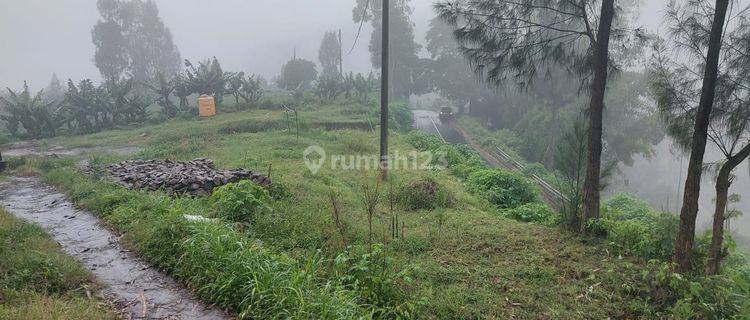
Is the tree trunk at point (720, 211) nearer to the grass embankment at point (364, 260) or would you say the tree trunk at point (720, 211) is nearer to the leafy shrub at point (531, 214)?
the grass embankment at point (364, 260)

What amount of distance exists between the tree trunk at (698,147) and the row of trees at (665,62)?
11mm

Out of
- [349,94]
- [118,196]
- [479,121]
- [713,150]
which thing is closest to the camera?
[713,150]

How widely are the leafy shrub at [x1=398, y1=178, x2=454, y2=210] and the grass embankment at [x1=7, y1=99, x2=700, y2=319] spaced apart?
0.12 metres

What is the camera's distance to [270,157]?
14938 millimetres

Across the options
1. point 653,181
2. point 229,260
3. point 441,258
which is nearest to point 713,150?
point 441,258

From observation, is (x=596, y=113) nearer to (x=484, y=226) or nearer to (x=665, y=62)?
(x=665, y=62)

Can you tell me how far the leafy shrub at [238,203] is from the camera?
7375 millimetres

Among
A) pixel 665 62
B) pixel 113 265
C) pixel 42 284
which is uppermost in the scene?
pixel 665 62

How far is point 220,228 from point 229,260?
1.11 metres

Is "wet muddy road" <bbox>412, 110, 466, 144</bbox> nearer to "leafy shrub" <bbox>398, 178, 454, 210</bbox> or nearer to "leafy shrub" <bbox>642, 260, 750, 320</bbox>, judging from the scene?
"leafy shrub" <bbox>398, 178, 454, 210</bbox>

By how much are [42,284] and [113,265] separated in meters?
0.96

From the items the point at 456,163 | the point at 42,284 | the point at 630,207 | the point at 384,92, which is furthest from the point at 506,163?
the point at 42,284

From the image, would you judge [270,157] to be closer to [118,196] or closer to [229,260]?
[118,196]

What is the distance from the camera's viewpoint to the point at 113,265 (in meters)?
5.68
